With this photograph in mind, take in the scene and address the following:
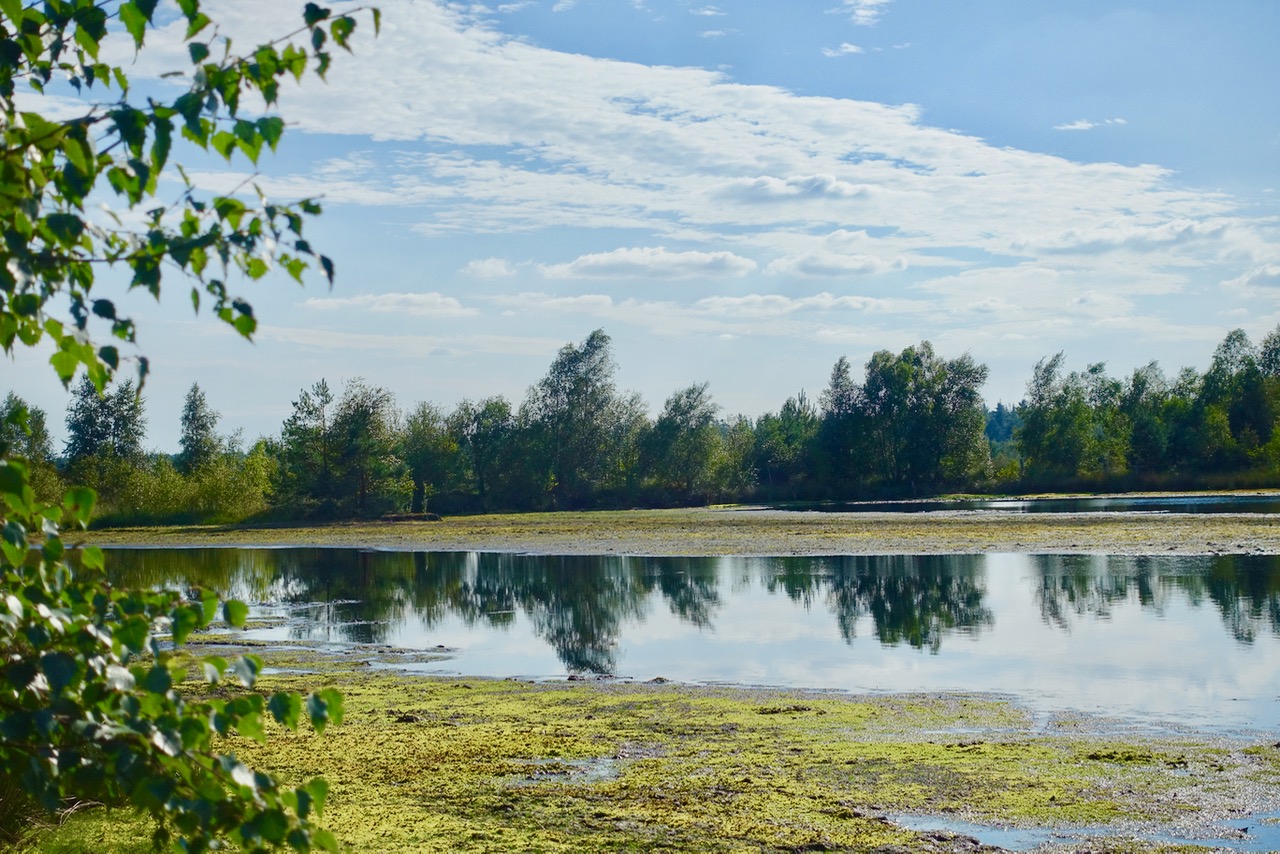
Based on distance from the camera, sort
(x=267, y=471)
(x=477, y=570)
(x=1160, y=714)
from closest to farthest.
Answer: (x=1160, y=714) < (x=477, y=570) < (x=267, y=471)

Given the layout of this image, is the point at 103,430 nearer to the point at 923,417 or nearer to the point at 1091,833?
the point at 923,417

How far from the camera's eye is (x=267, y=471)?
7744cm

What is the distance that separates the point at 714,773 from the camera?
9758 millimetres

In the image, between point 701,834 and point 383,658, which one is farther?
point 383,658

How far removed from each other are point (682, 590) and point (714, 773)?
1820 centimetres

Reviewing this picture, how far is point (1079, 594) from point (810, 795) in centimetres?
1740

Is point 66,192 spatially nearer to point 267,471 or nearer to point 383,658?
point 383,658

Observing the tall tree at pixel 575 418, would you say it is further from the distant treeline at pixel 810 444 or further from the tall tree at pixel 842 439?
the tall tree at pixel 842 439

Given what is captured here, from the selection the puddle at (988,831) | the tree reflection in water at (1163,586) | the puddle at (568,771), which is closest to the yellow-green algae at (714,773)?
the puddle at (568,771)

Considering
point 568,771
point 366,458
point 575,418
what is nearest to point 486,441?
point 575,418

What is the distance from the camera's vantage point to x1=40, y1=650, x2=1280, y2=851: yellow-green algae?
25.9ft

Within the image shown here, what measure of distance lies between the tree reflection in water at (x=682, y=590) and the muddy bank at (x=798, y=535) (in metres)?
3.52

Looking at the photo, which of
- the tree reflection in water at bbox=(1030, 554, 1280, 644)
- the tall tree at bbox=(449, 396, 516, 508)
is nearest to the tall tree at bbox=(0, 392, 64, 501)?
the tree reflection in water at bbox=(1030, 554, 1280, 644)

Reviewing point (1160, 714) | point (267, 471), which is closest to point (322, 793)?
point (1160, 714)
